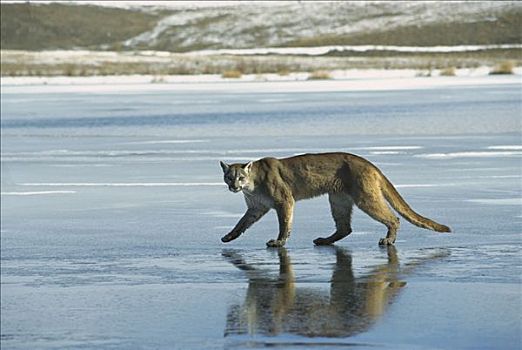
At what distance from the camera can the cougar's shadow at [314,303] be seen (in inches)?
256

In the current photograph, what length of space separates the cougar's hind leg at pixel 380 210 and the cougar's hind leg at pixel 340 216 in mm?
141

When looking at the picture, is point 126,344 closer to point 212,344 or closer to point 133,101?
point 212,344

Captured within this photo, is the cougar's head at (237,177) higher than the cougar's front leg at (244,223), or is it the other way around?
the cougar's head at (237,177)

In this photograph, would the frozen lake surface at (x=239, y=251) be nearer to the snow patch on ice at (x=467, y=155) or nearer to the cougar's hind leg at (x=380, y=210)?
the snow patch on ice at (x=467, y=155)

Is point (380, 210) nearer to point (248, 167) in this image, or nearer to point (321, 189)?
point (321, 189)

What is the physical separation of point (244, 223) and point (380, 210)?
101cm

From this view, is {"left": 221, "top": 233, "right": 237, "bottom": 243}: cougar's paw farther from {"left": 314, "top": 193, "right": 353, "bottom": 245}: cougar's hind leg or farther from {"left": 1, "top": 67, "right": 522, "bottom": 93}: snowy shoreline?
{"left": 1, "top": 67, "right": 522, "bottom": 93}: snowy shoreline

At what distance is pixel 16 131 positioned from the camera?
21.5 metres

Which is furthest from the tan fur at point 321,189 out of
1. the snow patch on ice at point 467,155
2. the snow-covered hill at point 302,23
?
the snow-covered hill at point 302,23

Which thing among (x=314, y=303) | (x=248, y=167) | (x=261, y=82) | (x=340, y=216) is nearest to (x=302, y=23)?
(x=261, y=82)

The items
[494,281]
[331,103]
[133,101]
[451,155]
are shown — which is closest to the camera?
[494,281]

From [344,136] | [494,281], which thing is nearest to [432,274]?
[494,281]

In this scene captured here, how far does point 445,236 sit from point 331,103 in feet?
58.0

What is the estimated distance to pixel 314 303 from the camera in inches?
281
